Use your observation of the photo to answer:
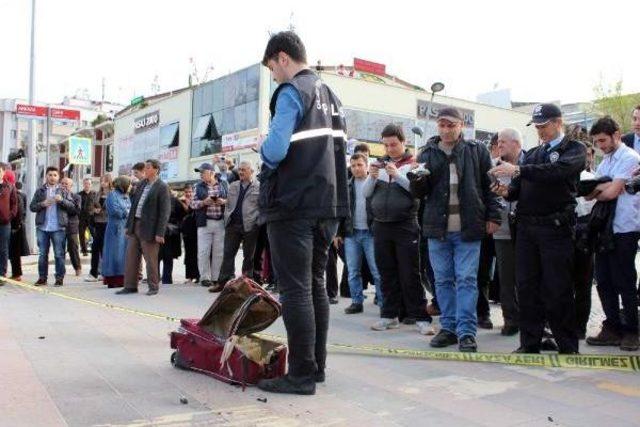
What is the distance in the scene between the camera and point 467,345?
197 inches

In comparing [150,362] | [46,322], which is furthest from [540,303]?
[46,322]

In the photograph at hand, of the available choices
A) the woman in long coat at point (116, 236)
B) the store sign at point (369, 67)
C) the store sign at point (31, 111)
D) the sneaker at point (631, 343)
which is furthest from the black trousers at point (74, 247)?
the store sign at point (369, 67)

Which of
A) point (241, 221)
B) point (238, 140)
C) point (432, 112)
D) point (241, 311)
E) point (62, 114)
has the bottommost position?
point (241, 311)

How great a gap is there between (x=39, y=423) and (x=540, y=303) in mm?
3526

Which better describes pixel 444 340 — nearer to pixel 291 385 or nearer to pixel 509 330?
pixel 509 330

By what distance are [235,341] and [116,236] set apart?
6434 millimetres

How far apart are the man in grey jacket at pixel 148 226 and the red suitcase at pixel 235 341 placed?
15.2 feet

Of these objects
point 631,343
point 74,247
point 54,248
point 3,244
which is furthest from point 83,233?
point 631,343

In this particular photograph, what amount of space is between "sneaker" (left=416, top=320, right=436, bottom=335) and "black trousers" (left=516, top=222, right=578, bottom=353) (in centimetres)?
113

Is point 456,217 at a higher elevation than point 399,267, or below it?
higher

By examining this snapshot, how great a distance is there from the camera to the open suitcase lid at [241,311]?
4031mm

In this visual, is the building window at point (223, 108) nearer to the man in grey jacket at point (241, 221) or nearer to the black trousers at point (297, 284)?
the man in grey jacket at point (241, 221)

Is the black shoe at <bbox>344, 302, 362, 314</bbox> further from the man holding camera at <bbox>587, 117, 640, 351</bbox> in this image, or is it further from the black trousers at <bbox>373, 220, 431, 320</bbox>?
the man holding camera at <bbox>587, 117, 640, 351</bbox>

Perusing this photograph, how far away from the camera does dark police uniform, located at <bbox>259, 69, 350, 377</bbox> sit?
3775 mm
